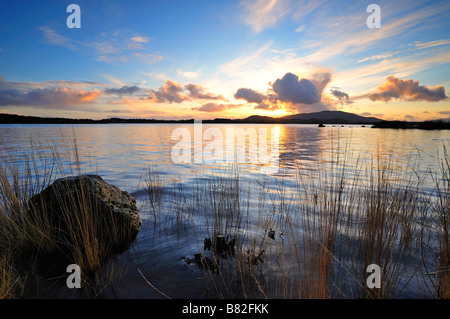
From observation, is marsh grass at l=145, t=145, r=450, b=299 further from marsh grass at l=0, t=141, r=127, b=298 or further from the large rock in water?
marsh grass at l=0, t=141, r=127, b=298

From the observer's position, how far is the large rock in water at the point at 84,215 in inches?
161

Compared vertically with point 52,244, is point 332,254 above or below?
below

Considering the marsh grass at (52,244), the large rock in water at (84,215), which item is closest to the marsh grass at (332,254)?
the large rock in water at (84,215)

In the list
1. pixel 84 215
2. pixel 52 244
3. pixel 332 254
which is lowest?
pixel 332 254

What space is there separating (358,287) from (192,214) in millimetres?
4309

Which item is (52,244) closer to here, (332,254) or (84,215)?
(84,215)

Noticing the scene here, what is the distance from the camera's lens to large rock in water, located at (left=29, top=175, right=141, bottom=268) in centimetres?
409

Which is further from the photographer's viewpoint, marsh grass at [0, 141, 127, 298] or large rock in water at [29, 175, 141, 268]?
large rock in water at [29, 175, 141, 268]

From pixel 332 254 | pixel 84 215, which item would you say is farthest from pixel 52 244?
pixel 332 254

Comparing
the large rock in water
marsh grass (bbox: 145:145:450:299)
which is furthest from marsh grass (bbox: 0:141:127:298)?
marsh grass (bbox: 145:145:450:299)

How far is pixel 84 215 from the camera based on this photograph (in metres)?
4.05

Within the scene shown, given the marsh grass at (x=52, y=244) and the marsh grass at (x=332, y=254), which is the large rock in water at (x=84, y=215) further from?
the marsh grass at (x=332, y=254)

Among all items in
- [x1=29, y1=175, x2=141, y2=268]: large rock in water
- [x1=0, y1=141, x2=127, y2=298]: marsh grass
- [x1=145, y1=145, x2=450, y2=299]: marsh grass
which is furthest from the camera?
[x1=29, y1=175, x2=141, y2=268]: large rock in water
